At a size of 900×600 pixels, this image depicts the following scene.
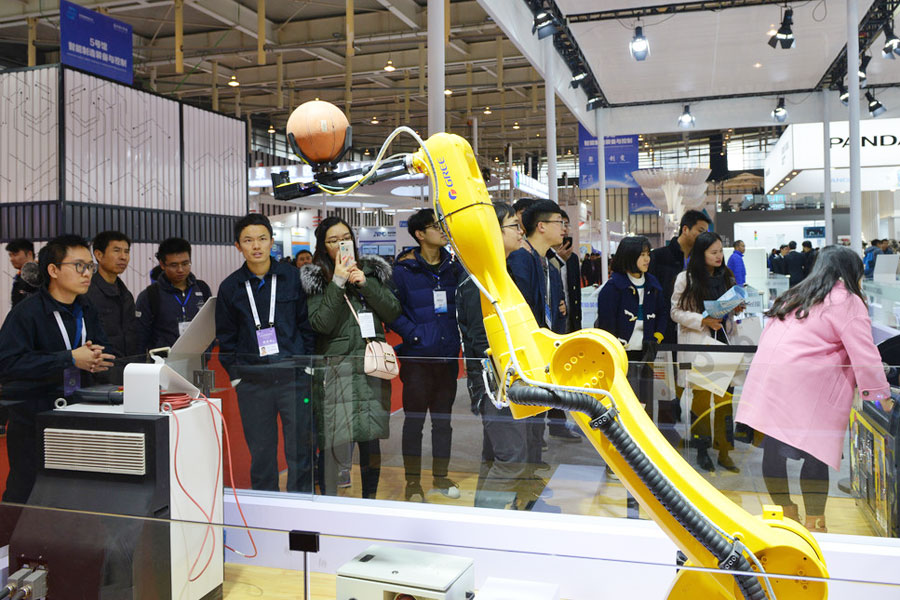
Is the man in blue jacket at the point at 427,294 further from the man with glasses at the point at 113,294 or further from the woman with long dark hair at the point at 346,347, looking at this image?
the man with glasses at the point at 113,294

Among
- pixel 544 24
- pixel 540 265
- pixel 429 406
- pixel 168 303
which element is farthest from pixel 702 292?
pixel 544 24

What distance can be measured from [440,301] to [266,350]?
2.75 ft

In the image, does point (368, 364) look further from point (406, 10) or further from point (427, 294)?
point (406, 10)

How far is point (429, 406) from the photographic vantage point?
3135mm

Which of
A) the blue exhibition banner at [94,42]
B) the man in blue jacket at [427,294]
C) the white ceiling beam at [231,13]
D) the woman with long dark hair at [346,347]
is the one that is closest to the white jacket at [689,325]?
the man in blue jacket at [427,294]

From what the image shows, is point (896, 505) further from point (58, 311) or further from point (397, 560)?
point (58, 311)

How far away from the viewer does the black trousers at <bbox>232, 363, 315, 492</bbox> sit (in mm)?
3115

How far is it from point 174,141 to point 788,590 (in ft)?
24.4

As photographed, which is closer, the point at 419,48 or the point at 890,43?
the point at 890,43

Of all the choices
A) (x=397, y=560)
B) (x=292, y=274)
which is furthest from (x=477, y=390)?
(x=397, y=560)

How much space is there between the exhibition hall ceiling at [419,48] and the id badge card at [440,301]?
3980 millimetres

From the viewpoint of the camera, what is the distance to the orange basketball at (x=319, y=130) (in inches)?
70.4

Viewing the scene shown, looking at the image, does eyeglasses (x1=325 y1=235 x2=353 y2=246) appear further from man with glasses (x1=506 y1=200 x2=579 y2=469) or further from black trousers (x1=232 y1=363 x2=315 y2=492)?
man with glasses (x1=506 y1=200 x2=579 y2=469)

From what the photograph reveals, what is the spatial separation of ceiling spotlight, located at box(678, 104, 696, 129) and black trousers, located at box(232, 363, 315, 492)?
37.4 feet
